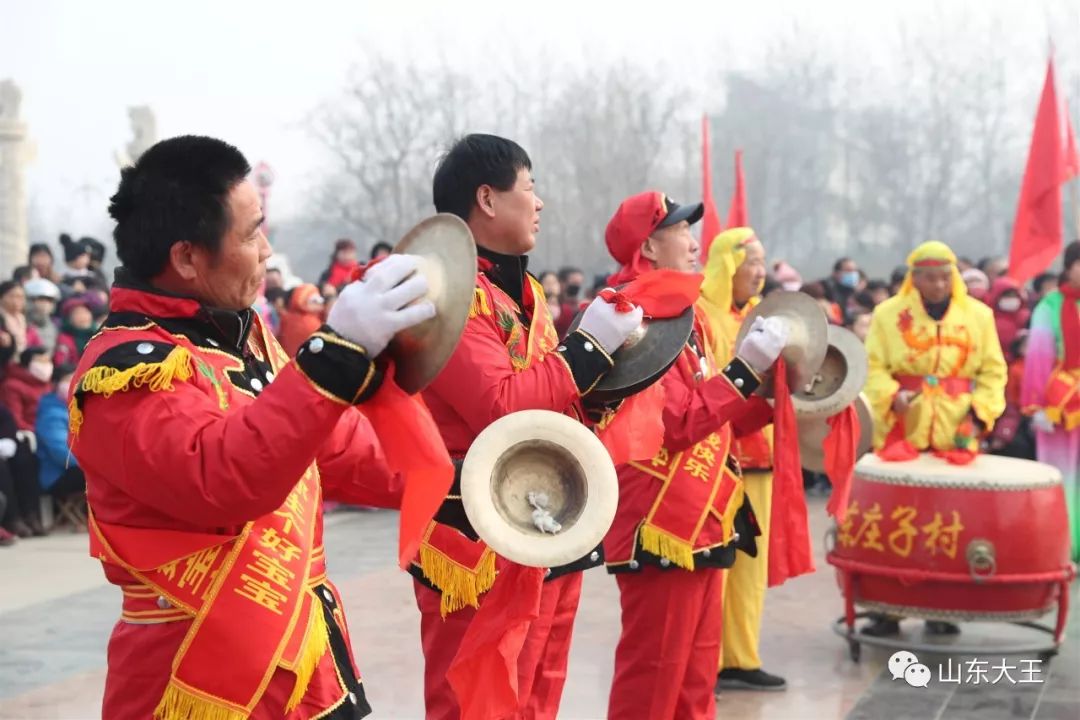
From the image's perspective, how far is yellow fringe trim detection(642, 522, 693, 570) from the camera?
4383 mm

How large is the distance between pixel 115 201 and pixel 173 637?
2.51 ft

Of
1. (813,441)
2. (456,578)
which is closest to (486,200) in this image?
(456,578)

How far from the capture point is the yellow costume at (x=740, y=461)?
19.6ft

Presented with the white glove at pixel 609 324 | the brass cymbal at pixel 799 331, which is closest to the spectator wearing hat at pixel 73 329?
the brass cymbal at pixel 799 331

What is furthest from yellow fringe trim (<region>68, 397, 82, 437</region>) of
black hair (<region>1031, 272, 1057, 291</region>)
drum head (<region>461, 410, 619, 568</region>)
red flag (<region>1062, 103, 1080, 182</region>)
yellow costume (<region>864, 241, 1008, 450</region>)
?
black hair (<region>1031, 272, 1057, 291</region>)

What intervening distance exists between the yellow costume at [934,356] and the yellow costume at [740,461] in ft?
3.78

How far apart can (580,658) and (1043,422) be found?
150 inches

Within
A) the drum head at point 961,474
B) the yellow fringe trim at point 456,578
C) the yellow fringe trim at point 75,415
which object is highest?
the yellow fringe trim at point 75,415

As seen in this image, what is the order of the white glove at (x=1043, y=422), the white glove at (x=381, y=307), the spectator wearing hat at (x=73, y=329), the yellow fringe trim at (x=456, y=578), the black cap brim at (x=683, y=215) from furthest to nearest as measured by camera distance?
1. the spectator wearing hat at (x=73, y=329)
2. the white glove at (x=1043, y=422)
3. the black cap brim at (x=683, y=215)
4. the yellow fringe trim at (x=456, y=578)
5. the white glove at (x=381, y=307)

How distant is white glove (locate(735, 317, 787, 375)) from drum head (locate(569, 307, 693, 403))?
0.85 metres

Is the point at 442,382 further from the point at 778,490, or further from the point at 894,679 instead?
the point at 894,679

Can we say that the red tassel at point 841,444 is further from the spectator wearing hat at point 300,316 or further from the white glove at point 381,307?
the spectator wearing hat at point 300,316

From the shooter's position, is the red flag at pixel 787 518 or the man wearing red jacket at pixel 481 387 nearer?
the man wearing red jacket at pixel 481 387

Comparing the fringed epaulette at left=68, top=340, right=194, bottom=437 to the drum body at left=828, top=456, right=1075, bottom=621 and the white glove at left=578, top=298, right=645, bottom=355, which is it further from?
the drum body at left=828, top=456, right=1075, bottom=621
